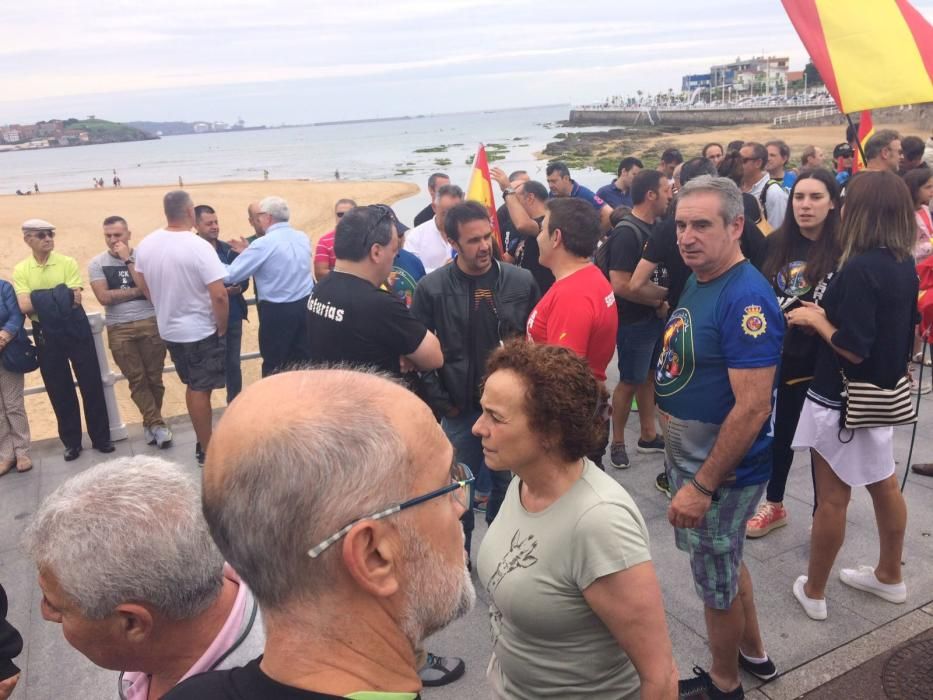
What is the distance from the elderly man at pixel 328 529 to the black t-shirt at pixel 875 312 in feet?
8.09

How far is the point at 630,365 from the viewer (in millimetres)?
5133

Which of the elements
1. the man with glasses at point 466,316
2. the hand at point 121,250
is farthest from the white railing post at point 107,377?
the man with glasses at point 466,316

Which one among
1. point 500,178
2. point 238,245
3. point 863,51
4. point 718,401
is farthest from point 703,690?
point 500,178

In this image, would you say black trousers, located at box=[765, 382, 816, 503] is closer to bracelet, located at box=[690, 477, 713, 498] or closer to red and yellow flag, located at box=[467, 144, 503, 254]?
bracelet, located at box=[690, 477, 713, 498]

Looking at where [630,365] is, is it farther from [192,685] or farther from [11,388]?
[11,388]

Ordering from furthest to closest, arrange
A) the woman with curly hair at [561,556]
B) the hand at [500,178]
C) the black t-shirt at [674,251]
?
1. the hand at [500,178]
2. the black t-shirt at [674,251]
3. the woman with curly hair at [561,556]

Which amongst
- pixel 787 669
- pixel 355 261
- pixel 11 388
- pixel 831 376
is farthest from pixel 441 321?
pixel 11 388

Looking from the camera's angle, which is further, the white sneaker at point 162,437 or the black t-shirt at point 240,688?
the white sneaker at point 162,437

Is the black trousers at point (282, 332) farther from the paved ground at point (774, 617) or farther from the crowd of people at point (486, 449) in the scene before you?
the paved ground at point (774, 617)

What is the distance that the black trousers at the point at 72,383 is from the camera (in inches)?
218

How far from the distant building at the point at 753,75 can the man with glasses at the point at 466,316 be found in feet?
404

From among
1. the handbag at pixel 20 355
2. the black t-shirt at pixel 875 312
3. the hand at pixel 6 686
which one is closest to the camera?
the hand at pixel 6 686

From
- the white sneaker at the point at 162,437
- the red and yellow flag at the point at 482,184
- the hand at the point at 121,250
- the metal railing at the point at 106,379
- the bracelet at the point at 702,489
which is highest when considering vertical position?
the red and yellow flag at the point at 482,184

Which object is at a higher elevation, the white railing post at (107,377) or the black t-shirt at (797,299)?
the black t-shirt at (797,299)
